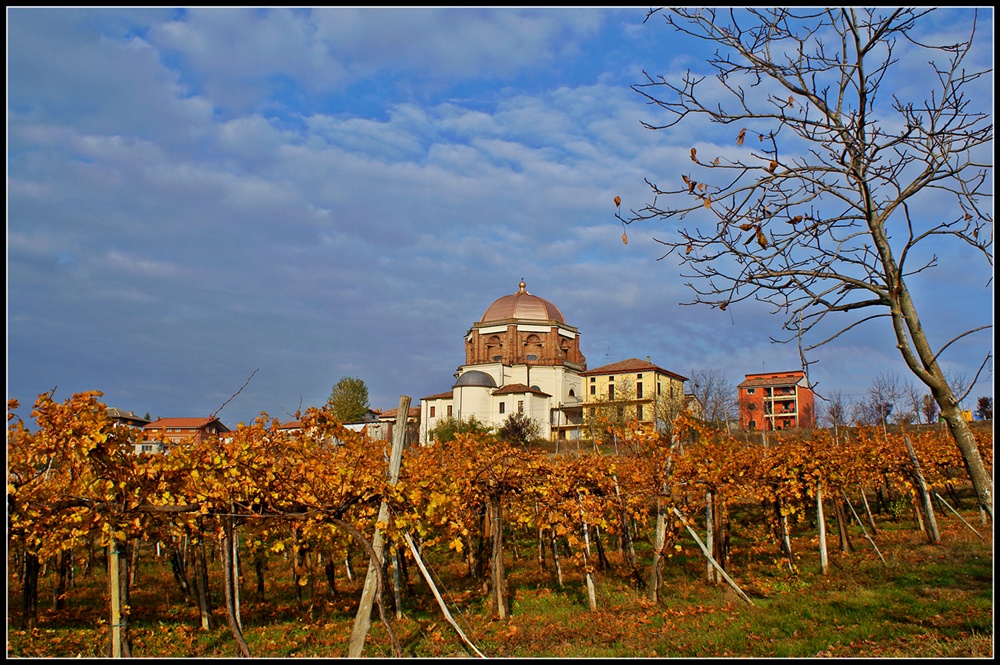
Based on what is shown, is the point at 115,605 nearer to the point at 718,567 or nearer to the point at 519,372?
the point at 718,567

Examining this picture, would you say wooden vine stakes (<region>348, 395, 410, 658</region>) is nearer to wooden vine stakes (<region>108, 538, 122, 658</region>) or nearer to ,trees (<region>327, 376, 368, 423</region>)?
wooden vine stakes (<region>108, 538, 122, 658</region>)

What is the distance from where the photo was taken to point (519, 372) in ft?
213

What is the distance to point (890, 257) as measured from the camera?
14.8 ft

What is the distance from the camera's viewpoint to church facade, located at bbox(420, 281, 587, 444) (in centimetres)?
5953

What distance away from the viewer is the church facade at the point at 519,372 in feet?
195

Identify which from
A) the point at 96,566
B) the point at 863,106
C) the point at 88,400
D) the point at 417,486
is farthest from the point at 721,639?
the point at 96,566

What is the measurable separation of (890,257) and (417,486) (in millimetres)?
6039

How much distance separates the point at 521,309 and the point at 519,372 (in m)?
7.50

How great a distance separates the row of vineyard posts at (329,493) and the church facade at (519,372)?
42.3m

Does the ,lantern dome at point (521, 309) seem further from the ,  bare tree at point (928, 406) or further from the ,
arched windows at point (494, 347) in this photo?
the ,  bare tree at point (928, 406)

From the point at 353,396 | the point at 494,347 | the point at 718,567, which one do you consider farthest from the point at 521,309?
the point at 718,567

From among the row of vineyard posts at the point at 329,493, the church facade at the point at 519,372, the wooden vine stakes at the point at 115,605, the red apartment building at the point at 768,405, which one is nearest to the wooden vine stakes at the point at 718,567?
the row of vineyard posts at the point at 329,493

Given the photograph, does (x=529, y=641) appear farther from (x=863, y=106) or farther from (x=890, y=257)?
(x=863, y=106)

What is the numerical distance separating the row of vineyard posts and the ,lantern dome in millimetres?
52157
